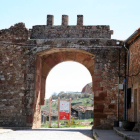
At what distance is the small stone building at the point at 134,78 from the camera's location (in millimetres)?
9688

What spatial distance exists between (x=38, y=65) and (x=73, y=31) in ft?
8.03

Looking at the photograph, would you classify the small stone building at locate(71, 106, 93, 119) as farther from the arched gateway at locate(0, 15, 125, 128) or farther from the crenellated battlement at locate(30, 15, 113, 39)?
the crenellated battlement at locate(30, 15, 113, 39)

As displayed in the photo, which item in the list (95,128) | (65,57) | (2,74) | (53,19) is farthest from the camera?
(65,57)

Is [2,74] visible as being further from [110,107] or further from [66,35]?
[110,107]

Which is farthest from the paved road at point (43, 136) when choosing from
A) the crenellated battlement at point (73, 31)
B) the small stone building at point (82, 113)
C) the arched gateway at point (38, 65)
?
the small stone building at point (82, 113)

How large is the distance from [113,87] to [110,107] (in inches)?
36.4

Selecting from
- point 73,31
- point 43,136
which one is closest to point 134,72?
point 73,31

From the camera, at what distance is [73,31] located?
1225 cm

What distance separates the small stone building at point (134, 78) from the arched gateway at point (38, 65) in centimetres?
53

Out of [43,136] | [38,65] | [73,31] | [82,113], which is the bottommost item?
[82,113]

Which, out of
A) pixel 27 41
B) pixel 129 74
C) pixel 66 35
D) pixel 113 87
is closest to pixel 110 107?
pixel 113 87

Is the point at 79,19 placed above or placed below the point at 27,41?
above

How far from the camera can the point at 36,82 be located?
11.9 m

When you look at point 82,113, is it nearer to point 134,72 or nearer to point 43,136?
point 134,72
